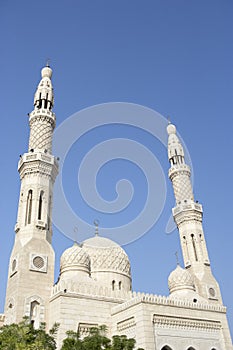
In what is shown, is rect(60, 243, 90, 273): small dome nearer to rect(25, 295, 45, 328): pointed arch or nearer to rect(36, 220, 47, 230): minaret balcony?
rect(36, 220, 47, 230): minaret balcony

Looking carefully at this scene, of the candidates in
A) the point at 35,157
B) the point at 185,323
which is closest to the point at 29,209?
the point at 35,157

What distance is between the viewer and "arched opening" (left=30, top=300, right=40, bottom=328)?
56.3 feet

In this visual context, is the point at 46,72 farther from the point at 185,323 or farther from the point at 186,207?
the point at 185,323

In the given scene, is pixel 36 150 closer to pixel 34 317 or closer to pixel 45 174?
pixel 45 174

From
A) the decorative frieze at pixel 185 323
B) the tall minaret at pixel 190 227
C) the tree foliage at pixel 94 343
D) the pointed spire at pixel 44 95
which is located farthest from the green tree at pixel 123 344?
the pointed spire at pixel 44 95

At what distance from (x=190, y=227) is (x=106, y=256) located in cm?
711

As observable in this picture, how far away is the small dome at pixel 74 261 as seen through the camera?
19.9 meters

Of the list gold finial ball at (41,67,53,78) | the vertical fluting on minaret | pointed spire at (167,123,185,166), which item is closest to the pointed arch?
the vertical fluting on minaret

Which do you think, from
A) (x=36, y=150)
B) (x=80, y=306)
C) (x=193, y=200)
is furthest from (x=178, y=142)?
(x=80, y=306)

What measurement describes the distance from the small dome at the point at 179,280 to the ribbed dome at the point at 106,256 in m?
2.66

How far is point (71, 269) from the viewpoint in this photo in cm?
1977

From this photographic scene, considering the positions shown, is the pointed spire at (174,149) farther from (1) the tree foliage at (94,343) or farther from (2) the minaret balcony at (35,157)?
(1) the tree foliage at (94,343)

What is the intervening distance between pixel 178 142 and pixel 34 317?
64.3 feet

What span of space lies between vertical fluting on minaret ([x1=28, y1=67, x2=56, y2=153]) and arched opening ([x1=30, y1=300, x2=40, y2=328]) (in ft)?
29.7
